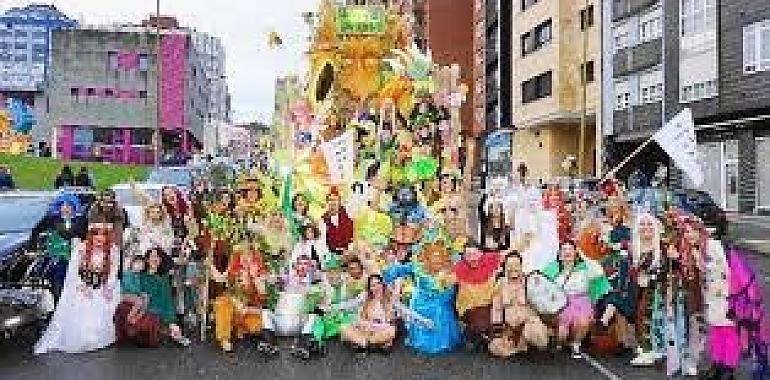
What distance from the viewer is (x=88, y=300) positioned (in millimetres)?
10539

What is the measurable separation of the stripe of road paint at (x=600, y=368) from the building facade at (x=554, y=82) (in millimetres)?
36537

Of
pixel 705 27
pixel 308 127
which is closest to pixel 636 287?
pixel 308 127

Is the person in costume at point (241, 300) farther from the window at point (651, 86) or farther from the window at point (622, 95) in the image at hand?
the window at point (622, 95)

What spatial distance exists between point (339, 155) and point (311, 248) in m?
2.95

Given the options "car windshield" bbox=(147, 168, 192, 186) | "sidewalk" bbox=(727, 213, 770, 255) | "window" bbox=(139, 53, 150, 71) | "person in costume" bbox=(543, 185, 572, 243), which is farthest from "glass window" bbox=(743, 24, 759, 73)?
"window" bbox=(139, 53, 150, 71)

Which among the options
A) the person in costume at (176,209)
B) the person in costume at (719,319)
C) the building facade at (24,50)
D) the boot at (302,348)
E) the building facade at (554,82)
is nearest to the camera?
the person in costume at (719,319)

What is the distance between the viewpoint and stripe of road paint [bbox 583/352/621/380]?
30.5ft

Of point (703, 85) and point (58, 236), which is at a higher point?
point (703, 85)

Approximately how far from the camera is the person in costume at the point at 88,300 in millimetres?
10414

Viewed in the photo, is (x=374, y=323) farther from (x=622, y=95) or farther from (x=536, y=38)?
(x=536, y=38)

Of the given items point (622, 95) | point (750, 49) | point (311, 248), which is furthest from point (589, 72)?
point (311, 248)

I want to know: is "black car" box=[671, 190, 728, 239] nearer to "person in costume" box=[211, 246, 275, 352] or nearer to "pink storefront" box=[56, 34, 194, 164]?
"person in costume" box=[211, 246, 275, 352]

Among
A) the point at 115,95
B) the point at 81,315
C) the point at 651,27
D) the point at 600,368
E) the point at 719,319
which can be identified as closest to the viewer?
the point at 719,319

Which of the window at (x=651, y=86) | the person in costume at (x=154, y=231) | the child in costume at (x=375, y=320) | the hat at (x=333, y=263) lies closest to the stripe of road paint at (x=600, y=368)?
the child in costume at (x=375, y=320)
